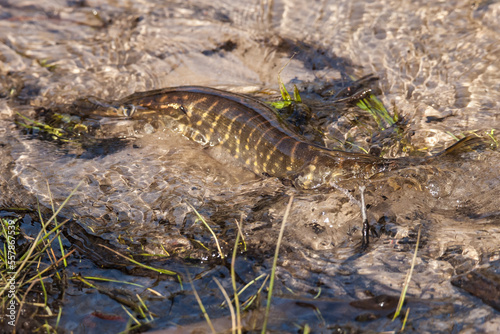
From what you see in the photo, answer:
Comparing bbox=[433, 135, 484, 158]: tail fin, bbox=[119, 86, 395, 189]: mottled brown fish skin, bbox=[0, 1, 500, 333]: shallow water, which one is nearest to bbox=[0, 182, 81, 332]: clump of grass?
bbox=[0, 1, 500, 333]: shallow water

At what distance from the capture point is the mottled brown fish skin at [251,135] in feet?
12.6

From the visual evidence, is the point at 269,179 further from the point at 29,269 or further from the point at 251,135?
the point at 29,269

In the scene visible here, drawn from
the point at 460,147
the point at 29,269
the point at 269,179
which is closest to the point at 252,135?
the point at 269,179

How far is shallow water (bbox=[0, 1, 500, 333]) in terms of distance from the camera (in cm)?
301

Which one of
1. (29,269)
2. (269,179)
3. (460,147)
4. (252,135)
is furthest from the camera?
(252,135)

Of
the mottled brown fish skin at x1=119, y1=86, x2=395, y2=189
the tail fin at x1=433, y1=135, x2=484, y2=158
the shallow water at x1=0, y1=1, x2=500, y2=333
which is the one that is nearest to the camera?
the shallow water at x1=0, y1=1, x2=500, y2=333

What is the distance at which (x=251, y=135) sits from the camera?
14.3 feet

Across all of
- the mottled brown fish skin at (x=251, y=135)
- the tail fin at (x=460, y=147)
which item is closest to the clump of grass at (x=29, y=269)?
the mottled brown fish skin at (x=251, y=135)

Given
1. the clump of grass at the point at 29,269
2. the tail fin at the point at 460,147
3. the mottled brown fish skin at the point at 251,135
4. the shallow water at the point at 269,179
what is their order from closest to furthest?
the clump of grass at the point at 29,269 → the shallow water at the point at 269,179 → the mottled brown fish skin at the point at 251,135 → the tail fin at the point at 460,147

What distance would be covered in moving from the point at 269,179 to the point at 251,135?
484 millimetres

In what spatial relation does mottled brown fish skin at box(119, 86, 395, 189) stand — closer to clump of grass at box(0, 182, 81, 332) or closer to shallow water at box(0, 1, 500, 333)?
shallow water at box(0, 1, 500, 333)

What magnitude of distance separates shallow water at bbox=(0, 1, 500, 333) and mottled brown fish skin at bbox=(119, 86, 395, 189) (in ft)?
0.50

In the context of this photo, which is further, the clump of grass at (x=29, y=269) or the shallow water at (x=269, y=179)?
the shallow water at (x=269, y=179)

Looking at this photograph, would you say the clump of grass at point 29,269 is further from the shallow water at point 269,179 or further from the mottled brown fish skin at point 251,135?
the mottled brown fish skin at point 251,135
